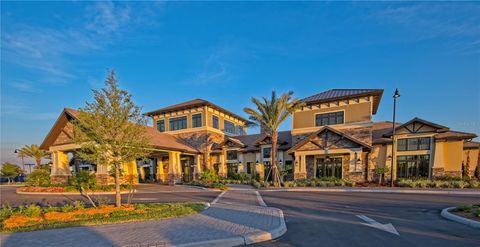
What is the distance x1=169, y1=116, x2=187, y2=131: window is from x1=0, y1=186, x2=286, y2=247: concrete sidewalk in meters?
26.0

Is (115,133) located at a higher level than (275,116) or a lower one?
lower

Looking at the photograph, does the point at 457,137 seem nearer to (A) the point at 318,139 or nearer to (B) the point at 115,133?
(A) the point at 318,139

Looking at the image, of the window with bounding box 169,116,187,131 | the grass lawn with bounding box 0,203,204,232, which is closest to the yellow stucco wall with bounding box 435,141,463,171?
the grass lawn with bounding box 0,203,204,232

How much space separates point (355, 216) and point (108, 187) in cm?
1970

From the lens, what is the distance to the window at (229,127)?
118 feet

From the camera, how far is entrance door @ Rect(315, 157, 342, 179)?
25.0 metres

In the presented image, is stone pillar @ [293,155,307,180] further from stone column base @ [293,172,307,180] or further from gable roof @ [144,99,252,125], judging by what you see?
gable roof @ [144,99,252,125]

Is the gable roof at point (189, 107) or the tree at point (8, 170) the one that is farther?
the tree at point (8, 170)

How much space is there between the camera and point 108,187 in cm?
2014

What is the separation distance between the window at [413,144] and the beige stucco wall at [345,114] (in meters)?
3.93

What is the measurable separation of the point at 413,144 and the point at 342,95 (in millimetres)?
8470

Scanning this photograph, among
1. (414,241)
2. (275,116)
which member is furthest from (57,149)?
(414,241)

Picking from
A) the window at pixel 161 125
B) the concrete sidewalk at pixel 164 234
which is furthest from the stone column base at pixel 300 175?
the window at pixel 161 125

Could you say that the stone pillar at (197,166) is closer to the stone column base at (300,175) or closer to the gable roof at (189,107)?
the gable roof at (189,107)
